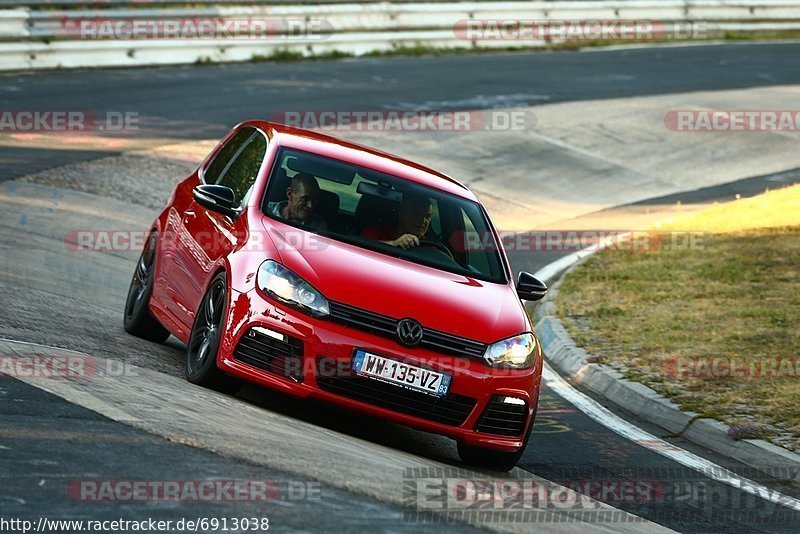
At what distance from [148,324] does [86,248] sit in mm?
3987

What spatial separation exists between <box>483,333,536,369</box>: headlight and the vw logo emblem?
42 centimetres

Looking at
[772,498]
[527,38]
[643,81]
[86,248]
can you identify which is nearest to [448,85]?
[643,81]

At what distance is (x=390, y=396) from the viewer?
748cm

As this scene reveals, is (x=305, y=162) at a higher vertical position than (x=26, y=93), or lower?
higher

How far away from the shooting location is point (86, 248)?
1364cm

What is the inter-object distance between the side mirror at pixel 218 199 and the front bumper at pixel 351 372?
1.01 m

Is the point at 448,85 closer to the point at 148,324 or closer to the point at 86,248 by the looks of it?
the point at 86,248

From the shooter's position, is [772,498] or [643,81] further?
[643,81]

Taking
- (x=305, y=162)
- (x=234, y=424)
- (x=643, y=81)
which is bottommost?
(x=643, y=81)

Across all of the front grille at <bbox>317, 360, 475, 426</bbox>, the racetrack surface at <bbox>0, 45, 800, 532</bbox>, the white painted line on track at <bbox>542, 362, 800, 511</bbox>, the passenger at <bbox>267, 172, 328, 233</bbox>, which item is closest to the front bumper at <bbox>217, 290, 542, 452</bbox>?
the front grille at <bbox>317, 360, 475, 426</bbox>

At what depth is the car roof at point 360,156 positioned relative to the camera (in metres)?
9.18

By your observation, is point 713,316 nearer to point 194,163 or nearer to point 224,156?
point 224,156

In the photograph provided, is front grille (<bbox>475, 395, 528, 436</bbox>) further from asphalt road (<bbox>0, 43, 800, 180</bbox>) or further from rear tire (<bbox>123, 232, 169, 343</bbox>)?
asphalt road (<bbox>0, 43, 800, 180</bbox>)

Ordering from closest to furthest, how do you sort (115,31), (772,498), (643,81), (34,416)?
(34,416) < (772,498) < (115,31) < (643,81)
